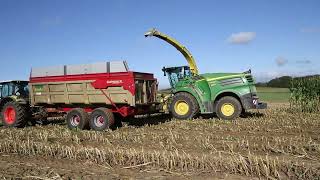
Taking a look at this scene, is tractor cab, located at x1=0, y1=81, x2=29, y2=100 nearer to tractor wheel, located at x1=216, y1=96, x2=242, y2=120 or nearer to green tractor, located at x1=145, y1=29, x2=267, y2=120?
green tractor, located at x1=145, y1=29, x2=267, y2=120

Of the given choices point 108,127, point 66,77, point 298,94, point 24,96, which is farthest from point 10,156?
point 298,94

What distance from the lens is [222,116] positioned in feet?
47.4

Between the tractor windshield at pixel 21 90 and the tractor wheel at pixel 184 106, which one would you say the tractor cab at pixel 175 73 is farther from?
the tractor windshield at pixel 21 90

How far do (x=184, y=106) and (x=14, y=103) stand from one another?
6.11m

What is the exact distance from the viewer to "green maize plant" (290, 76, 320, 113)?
17.7 m

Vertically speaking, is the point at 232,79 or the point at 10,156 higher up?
the point at 232,79

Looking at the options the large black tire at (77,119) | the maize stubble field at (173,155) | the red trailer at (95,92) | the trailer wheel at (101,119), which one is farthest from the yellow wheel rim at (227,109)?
the large black tire at (77,119)

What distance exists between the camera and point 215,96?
1445 centimetres

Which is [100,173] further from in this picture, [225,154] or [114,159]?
[225,154]

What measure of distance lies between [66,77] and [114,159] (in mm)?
6629

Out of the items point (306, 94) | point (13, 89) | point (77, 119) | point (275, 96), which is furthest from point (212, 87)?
point (275, 96)

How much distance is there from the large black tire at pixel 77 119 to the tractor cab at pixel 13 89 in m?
3.05

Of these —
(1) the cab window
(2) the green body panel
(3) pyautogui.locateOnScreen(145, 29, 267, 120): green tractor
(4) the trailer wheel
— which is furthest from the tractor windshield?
(2) the green body panel

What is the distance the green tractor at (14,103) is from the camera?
1405 centimetres
